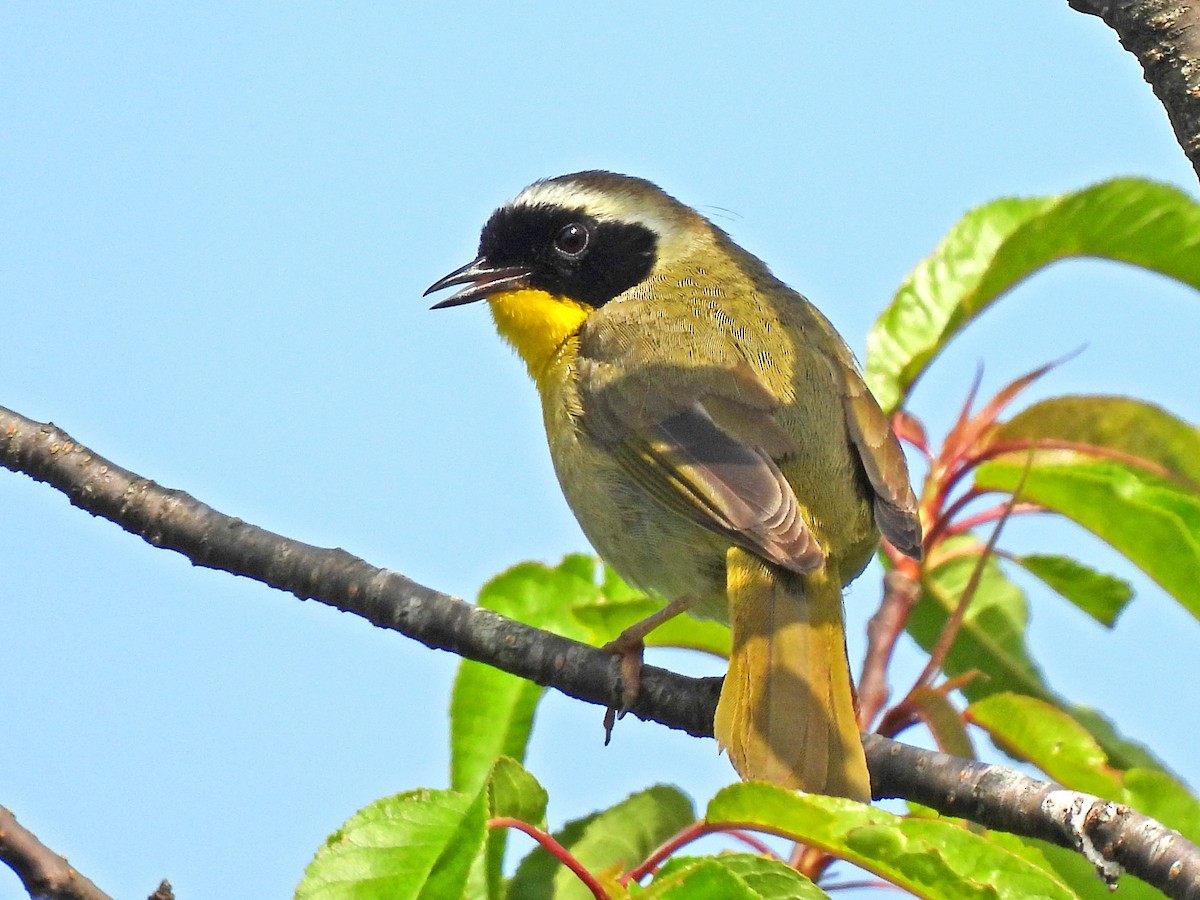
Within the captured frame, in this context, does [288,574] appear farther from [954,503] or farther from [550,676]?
[954,503]

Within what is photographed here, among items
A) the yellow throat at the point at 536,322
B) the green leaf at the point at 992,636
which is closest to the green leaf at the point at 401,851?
the green leaf at the point at 992,636

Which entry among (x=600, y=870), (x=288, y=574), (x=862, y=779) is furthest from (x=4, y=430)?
(x=862, y=779)

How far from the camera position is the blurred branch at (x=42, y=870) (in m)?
2.46

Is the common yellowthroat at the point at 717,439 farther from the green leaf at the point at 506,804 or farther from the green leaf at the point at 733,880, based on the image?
the green leaf at the point at 733,880

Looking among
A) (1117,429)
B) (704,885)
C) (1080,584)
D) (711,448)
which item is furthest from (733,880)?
(1080,584)

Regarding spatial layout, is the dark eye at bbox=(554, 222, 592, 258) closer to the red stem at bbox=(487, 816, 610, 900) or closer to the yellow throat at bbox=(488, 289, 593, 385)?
the yellow throat at bbox=(488, 289, 593, 385)

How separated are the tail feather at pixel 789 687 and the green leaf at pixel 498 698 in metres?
0.47

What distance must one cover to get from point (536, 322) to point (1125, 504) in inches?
80.5

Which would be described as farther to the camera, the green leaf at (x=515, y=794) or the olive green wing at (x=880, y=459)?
the olive green wing at (x=880, y=459)

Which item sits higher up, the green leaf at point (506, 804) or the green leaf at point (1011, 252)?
the green leaf at point (1011, 252)

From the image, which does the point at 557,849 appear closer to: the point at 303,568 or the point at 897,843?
the point at 897,843

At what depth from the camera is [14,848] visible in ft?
8.20

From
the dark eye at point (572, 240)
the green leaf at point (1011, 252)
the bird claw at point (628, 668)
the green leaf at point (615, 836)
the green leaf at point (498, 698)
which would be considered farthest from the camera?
the dark eye at point (572, 240)

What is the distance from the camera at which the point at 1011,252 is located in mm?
3920
